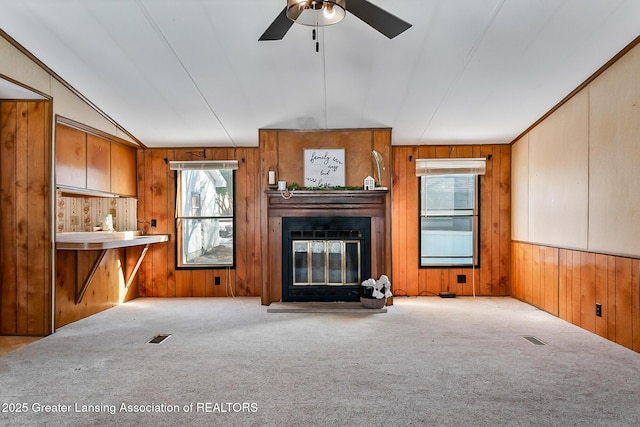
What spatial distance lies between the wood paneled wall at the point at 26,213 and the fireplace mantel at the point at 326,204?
7.68 feet

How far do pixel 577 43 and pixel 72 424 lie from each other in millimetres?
4436

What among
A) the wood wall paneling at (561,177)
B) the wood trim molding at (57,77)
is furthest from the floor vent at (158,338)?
the wood wall paneling at (561,177)

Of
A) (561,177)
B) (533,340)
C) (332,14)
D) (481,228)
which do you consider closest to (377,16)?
(332,14)

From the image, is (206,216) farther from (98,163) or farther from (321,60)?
(321,60)

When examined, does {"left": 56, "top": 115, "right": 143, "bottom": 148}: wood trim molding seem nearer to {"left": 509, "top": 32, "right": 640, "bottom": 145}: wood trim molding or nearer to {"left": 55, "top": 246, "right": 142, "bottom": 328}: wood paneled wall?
{"left": 55, "top": 246, "right": 142, "bottom": 328}: wood paneled wall

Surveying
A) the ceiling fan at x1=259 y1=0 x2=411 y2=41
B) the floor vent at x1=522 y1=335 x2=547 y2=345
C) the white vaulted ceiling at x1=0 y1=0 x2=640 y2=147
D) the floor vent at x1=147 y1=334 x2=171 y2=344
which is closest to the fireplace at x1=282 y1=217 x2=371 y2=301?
the white vaulted ceiling at x1=0 y1=0 x2=640 y2=147

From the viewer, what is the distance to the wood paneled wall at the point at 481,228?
5879 mm

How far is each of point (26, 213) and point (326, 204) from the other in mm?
3154

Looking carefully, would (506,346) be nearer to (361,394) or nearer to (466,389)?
(466,389)

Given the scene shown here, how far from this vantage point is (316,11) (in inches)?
94.0

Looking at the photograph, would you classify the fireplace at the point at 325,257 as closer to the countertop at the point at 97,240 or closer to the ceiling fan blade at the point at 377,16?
the countertop at the point at 97,240

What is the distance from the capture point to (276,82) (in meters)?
4.18

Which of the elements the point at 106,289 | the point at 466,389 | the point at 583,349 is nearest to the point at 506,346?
the point at 583,349

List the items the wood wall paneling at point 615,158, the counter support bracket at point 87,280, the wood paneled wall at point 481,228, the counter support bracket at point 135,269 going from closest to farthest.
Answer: the wood wall paneling at point 615,158, the counter support bracket at point 87,280, the counter support bracket at point 135,269, the wood paneled wall at point 481,228
